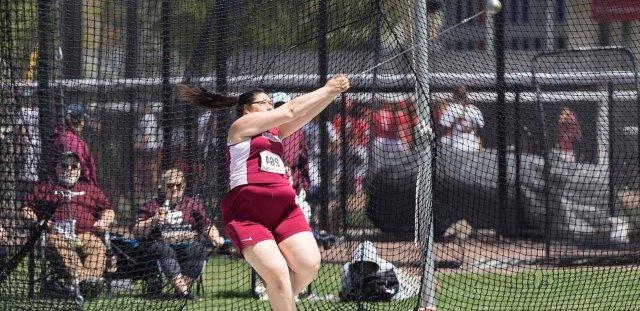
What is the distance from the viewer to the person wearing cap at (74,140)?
8352 mm

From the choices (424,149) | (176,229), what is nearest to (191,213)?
(176,229)

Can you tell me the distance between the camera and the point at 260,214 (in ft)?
23.1

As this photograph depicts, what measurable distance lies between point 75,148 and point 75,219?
614 mm

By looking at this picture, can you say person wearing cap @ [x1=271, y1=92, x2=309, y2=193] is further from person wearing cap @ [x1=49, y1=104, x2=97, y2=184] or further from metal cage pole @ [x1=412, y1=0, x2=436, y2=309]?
person wearing cap @ [x1=49, y1=104, x2=97, y2=184]

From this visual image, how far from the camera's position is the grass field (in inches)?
333

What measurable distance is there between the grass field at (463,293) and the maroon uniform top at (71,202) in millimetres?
518

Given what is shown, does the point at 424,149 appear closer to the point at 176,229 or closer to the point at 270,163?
the point at 270,163

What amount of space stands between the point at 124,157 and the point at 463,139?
2965 millimetres

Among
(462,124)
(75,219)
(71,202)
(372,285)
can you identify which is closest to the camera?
(71,202)

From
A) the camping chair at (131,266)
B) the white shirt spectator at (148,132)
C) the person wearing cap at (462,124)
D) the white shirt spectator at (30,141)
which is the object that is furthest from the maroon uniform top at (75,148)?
the person wearing cap at (462,124)

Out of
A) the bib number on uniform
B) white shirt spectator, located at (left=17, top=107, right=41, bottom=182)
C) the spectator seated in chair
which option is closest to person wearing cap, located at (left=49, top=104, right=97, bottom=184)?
white shirt spectator, located at (left=17, top=107, right=41, bottom=182)

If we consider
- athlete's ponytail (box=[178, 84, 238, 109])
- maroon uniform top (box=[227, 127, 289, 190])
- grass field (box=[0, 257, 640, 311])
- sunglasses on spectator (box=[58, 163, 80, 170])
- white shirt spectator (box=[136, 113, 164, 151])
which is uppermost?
athlete's ponytail (box=[178, 84, 238, 109])

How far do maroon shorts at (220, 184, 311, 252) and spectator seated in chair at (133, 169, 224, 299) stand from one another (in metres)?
1.73

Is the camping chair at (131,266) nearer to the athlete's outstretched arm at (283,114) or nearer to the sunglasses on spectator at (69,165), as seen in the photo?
the sunglasses on spectator at (69,165)
